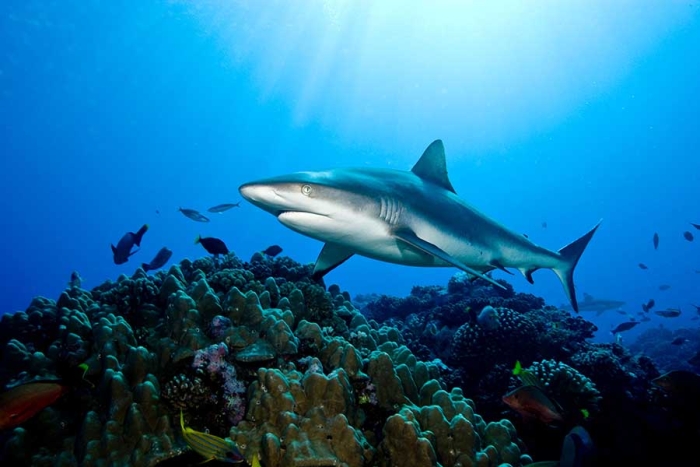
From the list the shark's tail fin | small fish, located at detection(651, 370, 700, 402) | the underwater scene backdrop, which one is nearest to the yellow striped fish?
the underwater scene backdrop

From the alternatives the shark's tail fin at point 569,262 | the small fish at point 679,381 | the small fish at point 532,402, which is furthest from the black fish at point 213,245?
the small fish at point 679,381

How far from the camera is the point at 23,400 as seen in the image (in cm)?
245

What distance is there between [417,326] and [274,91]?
394 feet

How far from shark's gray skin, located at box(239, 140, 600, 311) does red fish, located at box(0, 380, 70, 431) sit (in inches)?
85.7

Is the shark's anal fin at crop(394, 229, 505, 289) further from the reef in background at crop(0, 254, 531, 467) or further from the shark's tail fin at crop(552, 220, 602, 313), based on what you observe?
the shark's tail fin at crop(552, 220, 602, 313)

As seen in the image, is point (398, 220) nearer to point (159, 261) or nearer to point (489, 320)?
point (489, 320)

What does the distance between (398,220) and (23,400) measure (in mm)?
3989

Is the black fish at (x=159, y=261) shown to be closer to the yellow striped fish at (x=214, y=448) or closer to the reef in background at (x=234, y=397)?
the reef in background at (x=234, y=397)

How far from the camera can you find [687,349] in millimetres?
21922

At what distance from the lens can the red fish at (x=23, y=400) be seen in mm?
2430

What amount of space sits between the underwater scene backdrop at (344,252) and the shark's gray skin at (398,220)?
0.04 metres

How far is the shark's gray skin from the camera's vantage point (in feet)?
12.8

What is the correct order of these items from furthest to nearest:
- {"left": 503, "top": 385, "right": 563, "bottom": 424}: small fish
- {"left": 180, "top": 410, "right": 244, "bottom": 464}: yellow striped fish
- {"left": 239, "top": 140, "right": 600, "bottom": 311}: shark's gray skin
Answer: {"left": 239, "top": 140, "right": 600, "bottom": 311}: shark's gray skin → {"left": 503, "top": 385, "right": 563, "bottom": 424}: small fish → {"left": 180, "top": 410, "right": 244, "bottom": 464}: yellow striped fish

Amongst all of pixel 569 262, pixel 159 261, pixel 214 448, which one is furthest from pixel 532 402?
pixel 159 261
